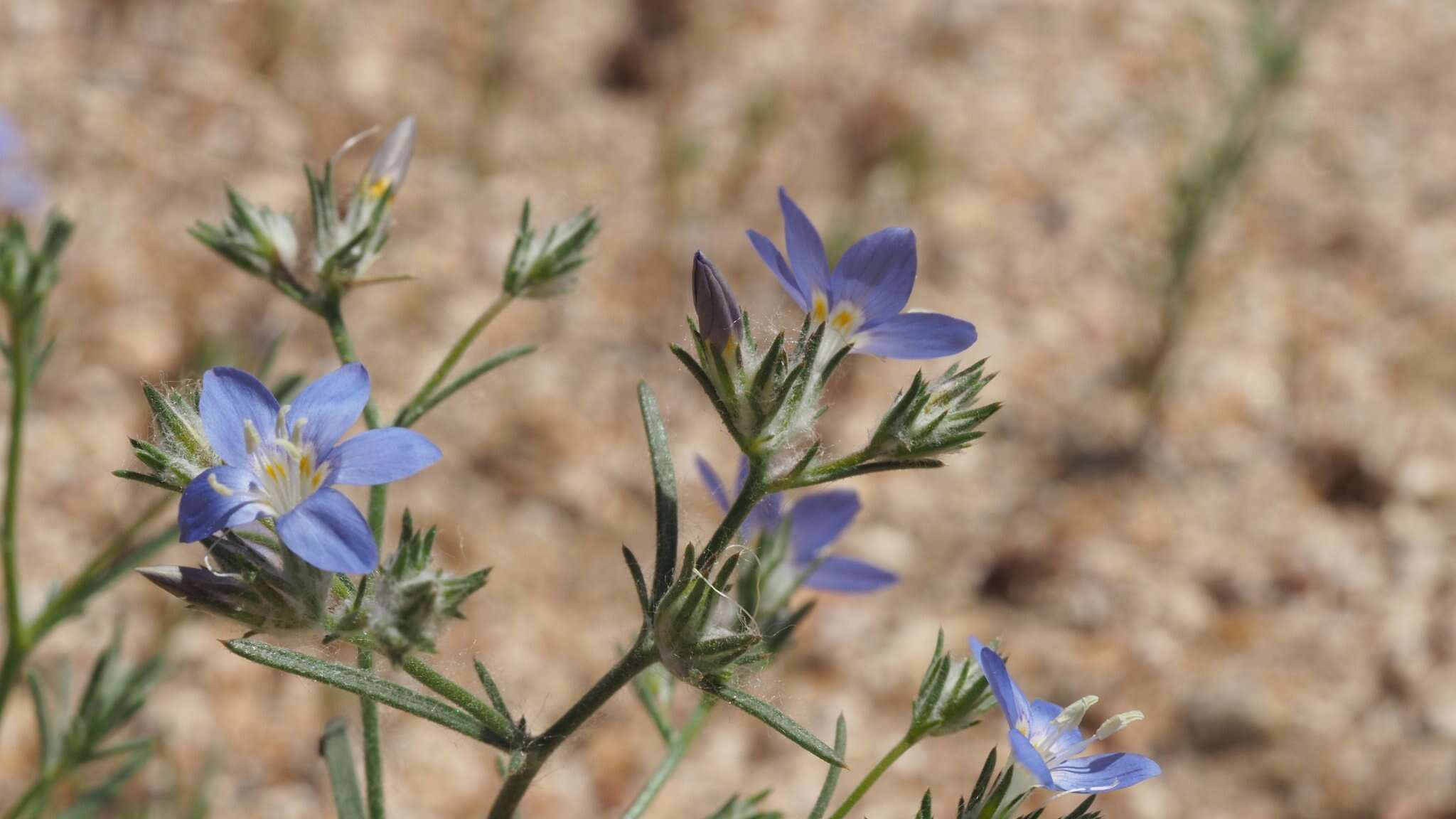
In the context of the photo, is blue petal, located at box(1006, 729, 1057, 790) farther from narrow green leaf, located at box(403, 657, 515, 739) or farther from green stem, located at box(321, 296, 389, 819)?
green stem, located at box(321, 296, 389, 819)

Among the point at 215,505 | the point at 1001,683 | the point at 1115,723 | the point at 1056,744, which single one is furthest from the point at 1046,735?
the point at 215,505

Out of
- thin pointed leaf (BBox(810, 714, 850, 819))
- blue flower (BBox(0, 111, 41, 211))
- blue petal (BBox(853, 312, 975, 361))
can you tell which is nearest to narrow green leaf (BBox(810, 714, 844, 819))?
thin pointed leaf (BBox(810, 714, 850, 819))

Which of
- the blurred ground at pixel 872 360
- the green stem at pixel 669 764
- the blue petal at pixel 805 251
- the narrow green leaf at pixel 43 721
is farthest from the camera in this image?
the blurred ground at pixel 872 360

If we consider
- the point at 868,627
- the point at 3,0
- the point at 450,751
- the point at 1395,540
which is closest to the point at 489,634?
the point at 450,751

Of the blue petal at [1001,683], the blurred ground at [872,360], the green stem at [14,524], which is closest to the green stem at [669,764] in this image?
the blue petal at [1001,683]

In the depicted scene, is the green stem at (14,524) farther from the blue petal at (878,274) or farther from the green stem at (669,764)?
the blue petal at (878,274)

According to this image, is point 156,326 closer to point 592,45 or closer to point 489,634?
point 489,634

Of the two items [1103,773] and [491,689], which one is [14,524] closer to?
[491,689]

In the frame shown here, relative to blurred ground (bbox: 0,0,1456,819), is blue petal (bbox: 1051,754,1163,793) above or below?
below
